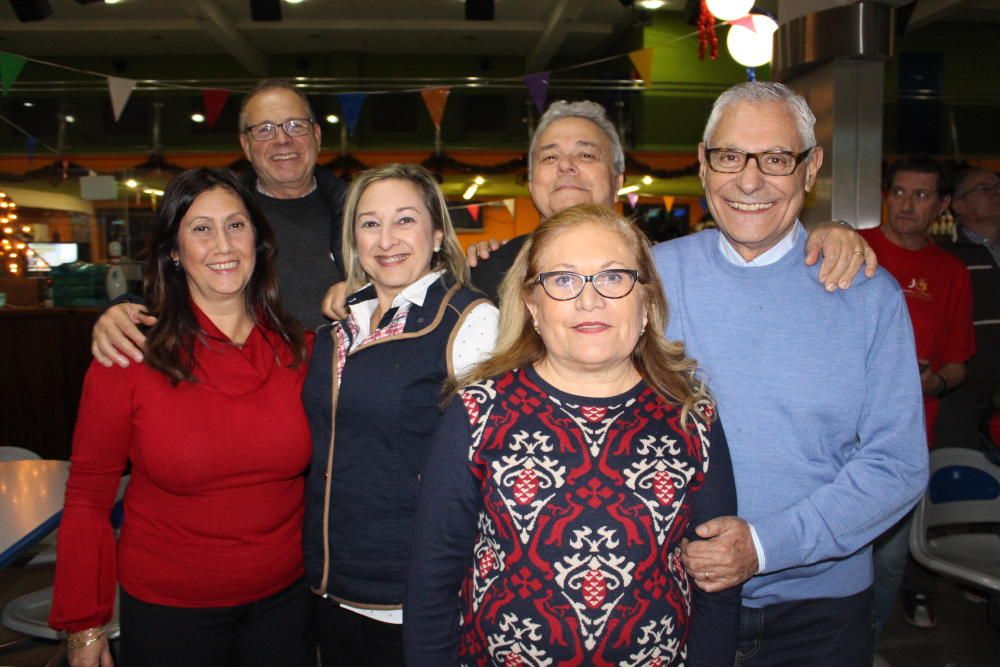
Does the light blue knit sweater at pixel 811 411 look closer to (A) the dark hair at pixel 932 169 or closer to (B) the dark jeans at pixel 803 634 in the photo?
(B) the dark jeans at pixel 803 634

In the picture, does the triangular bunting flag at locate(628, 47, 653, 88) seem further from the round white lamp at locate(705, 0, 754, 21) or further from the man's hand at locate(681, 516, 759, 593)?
the man's hand at locate(681, 516, 759, 593)

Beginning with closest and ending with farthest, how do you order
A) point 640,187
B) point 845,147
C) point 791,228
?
point 791,228
point 845,147
point 640,187

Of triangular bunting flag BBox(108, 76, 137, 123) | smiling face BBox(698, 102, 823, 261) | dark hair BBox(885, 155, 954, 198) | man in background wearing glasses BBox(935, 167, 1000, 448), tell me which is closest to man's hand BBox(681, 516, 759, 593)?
smiling face BBox(698, 102, 823, 261)

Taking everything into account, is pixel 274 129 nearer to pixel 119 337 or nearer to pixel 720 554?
pixel 119 337

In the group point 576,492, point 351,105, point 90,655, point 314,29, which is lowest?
point 90,655

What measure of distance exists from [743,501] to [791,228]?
1.98 ft

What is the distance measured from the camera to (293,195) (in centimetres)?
297

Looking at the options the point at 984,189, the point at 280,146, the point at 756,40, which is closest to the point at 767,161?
the point at 280,146

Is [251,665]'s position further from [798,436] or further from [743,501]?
[798,436]

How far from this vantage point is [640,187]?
47.0 feet

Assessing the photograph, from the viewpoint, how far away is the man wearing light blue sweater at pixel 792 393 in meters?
1.51

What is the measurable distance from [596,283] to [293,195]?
1.88m

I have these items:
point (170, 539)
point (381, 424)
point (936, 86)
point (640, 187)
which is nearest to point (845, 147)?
point (381, 424)

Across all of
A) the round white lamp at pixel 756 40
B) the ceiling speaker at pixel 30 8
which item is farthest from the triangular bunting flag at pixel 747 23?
the ceiling speaker at pixel 30 8
